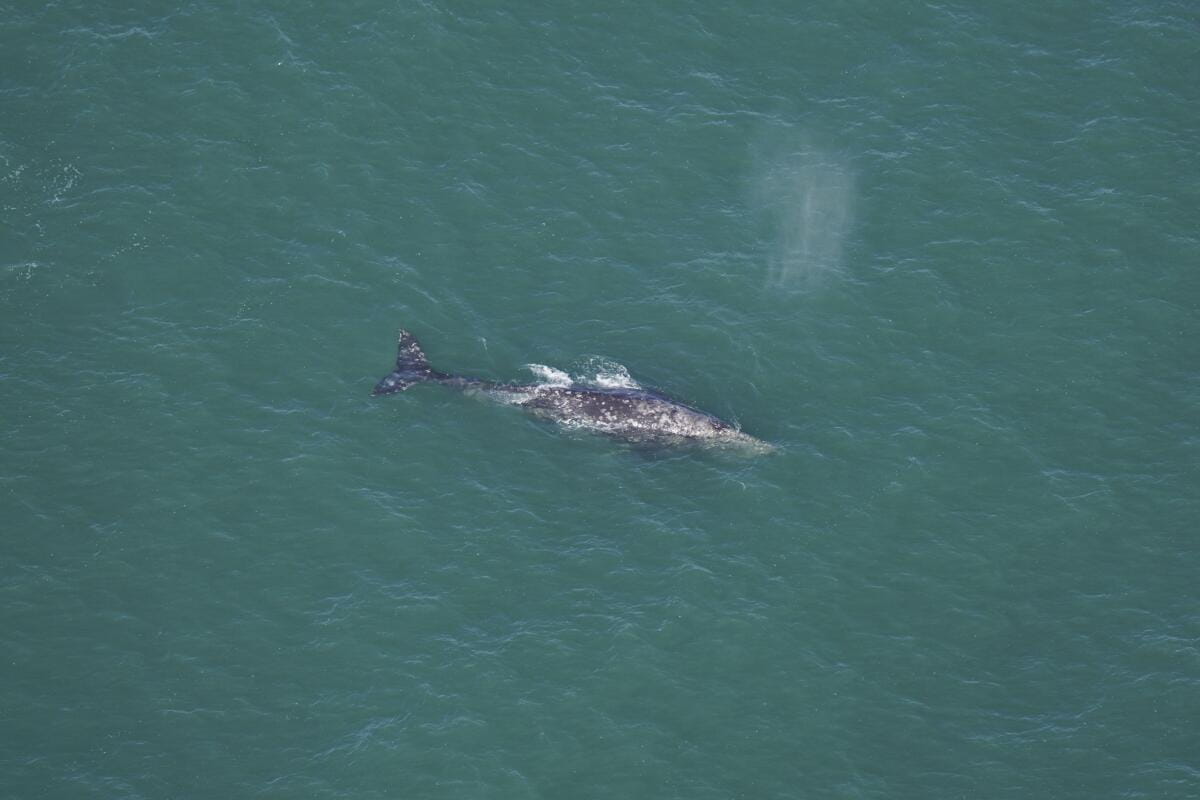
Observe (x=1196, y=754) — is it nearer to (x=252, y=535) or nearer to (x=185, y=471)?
(x=252, y=535)

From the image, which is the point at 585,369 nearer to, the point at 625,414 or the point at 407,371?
the point at 625,414

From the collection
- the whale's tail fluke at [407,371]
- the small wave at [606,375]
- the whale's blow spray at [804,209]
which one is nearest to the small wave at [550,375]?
the small wave at [606,375]

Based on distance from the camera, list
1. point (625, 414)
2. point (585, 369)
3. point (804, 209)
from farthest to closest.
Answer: point (804, 209)
point (585, 369)
point (625, 414)

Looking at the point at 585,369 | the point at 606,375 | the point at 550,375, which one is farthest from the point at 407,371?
the point at 606,375

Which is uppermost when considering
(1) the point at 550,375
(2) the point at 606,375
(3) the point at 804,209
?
A: (3) the point at 804,209

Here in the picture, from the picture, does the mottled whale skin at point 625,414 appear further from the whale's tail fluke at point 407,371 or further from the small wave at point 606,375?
the whale's tail fluke at point 407,371

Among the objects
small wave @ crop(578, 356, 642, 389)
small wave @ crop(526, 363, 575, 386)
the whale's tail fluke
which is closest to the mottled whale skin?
small wave @ crop(526, 363, 575, 386)
